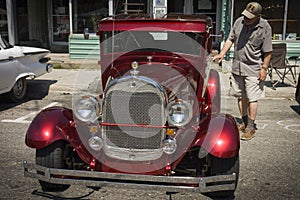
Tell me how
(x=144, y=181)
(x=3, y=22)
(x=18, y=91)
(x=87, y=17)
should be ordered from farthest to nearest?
(x=3, y=22), (x=87, y=17), (x=18, y=91), (x=144, y=181)

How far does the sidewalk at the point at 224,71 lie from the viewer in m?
8.74

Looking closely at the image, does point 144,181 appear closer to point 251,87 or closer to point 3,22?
point 251,87

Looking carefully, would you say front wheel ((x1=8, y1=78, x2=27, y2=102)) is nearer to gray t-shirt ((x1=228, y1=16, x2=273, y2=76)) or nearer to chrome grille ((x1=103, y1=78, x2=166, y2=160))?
gray t-shirt ((x1=228, y1=16, x2=273, y2=76))

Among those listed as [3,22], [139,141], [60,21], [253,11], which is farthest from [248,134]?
[3,22]

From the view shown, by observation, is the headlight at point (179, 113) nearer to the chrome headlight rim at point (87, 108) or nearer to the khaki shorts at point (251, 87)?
the chrome headlight rim at point (87, 108)

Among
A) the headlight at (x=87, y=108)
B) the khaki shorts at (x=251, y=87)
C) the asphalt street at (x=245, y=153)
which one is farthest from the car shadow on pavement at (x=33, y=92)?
the khaki shorts at (x=251, y=87)

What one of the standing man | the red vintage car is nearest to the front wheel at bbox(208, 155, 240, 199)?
the red vintage car

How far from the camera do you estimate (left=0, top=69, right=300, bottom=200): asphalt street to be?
3.98 m

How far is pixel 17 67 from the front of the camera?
7.66m

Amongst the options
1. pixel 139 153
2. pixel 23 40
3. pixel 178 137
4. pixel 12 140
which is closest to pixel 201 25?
pixel 178 137

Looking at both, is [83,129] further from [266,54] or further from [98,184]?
[266,54]

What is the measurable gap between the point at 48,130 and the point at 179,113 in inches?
49.0

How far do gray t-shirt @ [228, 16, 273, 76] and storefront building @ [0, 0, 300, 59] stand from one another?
194 inches

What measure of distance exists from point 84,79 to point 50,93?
127 cm
